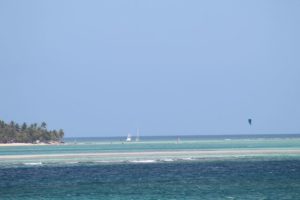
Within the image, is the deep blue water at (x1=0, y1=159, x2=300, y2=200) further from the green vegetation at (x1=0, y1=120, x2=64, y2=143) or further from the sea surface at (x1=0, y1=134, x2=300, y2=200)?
the green vegetation at (x1=0, y1=120, x2=64, y2=143)

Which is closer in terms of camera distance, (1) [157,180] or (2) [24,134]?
(1) [157,180]

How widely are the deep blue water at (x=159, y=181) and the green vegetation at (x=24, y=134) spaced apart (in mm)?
97344

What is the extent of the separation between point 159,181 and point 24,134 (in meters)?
126

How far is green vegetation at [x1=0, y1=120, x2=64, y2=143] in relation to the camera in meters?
174

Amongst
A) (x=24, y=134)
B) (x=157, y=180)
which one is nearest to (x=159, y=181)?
(x=157, y=180)

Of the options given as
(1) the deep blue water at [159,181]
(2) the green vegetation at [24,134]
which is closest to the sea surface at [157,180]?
(1) the deep blue water at [159,181]

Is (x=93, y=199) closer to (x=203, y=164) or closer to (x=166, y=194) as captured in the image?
(x=166, y=194)

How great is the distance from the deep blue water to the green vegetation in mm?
97344

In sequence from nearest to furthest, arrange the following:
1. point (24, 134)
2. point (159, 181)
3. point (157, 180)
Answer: point (159, 181)
point (157, 180)
point (24, 134)

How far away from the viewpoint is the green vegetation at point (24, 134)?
174 meters

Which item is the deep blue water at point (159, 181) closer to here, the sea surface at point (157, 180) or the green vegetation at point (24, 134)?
the sea surface at point (157, 180)

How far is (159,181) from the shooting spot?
187 ft

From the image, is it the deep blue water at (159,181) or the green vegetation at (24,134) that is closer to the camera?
the deep blue water at (159,181)

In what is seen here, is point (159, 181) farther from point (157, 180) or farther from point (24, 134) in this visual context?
point (24, 134)
